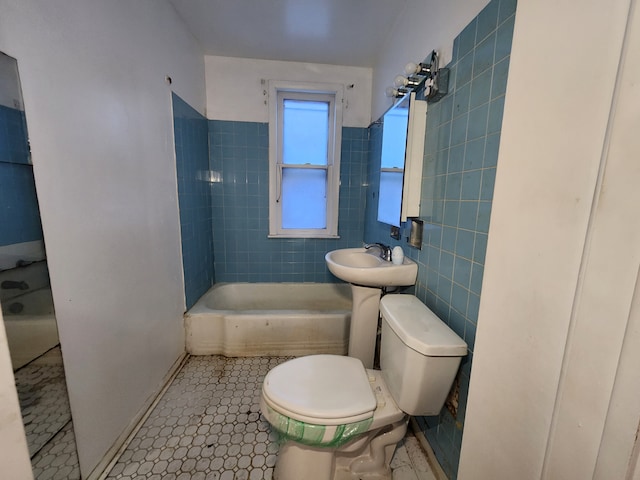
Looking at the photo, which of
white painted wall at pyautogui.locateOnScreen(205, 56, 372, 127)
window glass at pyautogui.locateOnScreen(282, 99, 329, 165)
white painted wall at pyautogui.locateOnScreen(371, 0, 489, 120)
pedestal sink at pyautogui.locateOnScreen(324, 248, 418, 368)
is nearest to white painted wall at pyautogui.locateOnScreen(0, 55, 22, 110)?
pedestal sink at pyautogui.locateOnScreen(324, 248, 418, 368)

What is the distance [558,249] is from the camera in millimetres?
351

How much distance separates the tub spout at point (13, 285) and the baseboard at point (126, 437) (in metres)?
0.86

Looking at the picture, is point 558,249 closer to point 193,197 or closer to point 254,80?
point 193,197

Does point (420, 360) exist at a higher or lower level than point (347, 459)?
higher

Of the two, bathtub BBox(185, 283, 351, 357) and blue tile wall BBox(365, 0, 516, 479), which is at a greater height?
blue tile wall BBox(365, 0, 516, 479)

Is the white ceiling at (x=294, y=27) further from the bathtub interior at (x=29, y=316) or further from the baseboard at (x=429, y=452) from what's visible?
the baseboard at (x=429, y=452)

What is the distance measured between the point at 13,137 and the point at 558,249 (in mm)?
1353

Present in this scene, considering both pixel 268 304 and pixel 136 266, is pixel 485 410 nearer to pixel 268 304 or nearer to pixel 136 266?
pixel 136 266

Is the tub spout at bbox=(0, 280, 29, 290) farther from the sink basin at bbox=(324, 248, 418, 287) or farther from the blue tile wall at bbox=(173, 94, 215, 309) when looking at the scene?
the sink basin at bbox=(324, 248, 418, 287)

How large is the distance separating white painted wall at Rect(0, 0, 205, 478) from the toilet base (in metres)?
0.82

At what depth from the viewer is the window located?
240 cm

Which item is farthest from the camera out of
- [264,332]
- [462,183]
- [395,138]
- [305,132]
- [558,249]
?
[305,132]

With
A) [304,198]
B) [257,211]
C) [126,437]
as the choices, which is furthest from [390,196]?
[126,437]

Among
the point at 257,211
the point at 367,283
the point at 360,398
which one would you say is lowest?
the point at 360,398
